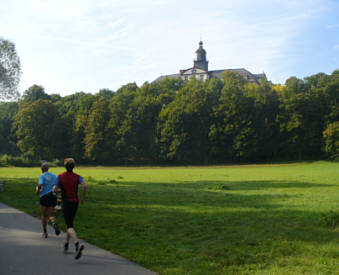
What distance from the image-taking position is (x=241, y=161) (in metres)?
74.4

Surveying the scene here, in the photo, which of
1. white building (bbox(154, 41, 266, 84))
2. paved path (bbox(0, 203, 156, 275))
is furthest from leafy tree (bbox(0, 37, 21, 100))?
white building (bbox(154, 41, 266, 84))

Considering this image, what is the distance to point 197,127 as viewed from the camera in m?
77.1

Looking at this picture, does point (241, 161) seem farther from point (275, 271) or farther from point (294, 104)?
point (275, 271)

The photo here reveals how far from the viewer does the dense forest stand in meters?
73.4

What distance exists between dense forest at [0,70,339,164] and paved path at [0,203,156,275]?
2548 inches

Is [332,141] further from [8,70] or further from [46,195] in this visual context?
[46,195]

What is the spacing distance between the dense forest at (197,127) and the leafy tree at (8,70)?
38.4m

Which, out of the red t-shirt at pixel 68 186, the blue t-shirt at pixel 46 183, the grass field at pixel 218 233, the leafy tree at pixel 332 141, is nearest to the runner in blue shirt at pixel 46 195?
the blue t-shirt at pixel 46 183

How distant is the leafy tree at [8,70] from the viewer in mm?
32750

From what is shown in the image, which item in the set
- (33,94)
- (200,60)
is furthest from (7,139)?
(200,60)

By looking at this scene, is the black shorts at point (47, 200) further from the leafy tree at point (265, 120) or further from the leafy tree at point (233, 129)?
the leafy tree at point (265, 120)

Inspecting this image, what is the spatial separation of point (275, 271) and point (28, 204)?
12.3 metres

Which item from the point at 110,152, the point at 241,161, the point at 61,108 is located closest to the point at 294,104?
the point at 241,161

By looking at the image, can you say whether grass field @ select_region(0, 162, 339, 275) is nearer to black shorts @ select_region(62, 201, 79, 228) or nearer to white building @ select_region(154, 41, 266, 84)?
black shorts @ select_region(62, 201, 79, 228)
